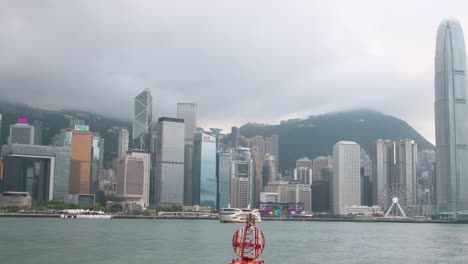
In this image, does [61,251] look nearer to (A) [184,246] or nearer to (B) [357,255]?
(A) [184,246]

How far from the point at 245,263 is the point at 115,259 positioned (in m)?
40.9

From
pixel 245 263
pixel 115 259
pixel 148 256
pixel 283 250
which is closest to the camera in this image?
pixel 245 263

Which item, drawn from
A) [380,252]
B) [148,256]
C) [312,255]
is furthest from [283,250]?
[148,256]

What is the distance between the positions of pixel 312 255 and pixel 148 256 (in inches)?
905

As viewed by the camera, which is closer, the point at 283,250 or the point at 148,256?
the point at 148,256

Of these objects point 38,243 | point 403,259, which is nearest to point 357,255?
point 403,259

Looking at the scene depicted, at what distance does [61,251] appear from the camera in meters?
82.5

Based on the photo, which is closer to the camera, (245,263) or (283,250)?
(245,263)

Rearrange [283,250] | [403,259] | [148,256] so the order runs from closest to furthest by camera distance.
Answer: [148,256], [403,259], [283,250]

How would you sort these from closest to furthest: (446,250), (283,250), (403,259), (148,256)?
(148,256)
(403,259)
(283,250)
(446,250)

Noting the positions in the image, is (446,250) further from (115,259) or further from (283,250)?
(115,259)

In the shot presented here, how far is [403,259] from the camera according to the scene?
8462cm

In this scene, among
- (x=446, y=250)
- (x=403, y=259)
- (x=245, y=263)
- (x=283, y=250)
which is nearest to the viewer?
(x=245, y=263)

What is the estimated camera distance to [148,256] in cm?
7919
